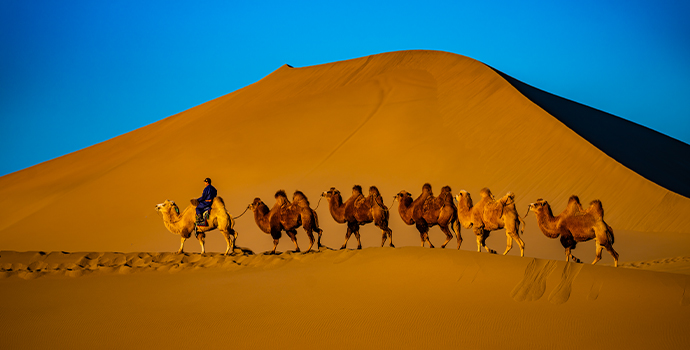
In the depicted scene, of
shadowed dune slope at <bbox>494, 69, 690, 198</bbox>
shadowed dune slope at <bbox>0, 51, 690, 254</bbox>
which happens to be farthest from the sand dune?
shadowed dune slope at <bbox>494, 69, 690, 198</bbox>

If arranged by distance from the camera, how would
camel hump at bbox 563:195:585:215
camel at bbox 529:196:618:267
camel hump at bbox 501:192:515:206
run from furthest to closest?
camel hump at bbox 501:192:515:206 < camel hump at bbox 563:195:585:215 < camel at bbox 529:196:618:267

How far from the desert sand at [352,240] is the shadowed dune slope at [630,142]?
0.24m

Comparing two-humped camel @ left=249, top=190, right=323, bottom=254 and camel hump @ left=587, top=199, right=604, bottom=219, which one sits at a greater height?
camel hump @ left=587, top=199, right=604, bottom=219

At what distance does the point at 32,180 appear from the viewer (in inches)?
1270

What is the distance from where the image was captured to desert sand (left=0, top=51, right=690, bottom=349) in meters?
7.66

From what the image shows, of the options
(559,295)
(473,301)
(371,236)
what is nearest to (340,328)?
(473,301)

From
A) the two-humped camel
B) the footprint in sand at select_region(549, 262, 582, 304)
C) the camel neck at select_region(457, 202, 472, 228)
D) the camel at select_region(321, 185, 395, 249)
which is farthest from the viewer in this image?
the two-humped camel

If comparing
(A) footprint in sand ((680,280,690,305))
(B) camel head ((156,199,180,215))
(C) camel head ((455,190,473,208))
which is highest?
(C) camel head ((455,190,473,208))

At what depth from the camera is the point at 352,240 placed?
21.1m

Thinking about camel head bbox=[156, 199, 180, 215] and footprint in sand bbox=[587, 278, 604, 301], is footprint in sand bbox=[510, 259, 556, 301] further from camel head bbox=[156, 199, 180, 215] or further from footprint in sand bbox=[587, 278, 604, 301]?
camel head bbox=[156, 199, 180, 215]

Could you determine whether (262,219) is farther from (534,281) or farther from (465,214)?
(534,281)

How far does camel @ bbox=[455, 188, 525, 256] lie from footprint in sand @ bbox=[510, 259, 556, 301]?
282 centimetres

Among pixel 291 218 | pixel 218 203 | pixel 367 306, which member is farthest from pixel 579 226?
pixel 218 203

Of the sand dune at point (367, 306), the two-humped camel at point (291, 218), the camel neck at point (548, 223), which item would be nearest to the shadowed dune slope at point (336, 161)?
the two-humped camel at point (291, 218)
